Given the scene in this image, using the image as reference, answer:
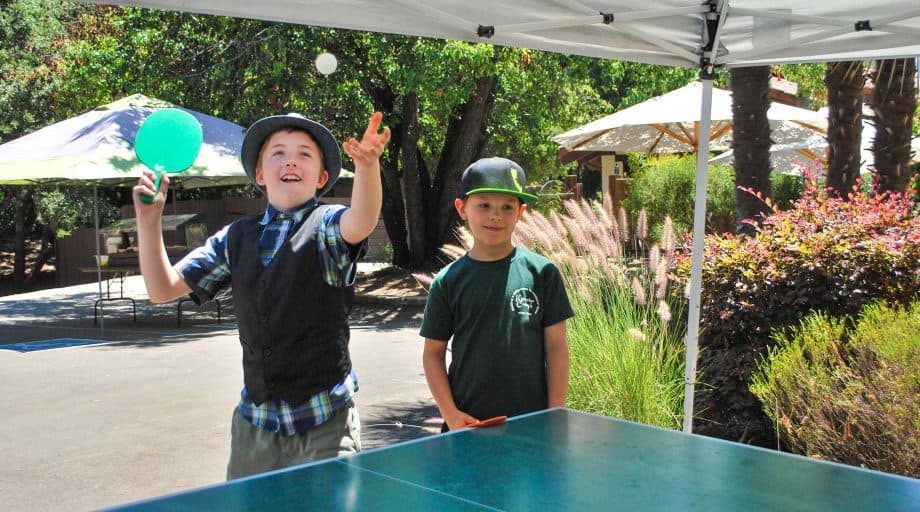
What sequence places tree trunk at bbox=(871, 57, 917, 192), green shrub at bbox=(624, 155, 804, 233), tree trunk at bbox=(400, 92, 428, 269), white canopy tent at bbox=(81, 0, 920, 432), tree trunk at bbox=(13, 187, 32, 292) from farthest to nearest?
tree trunk at bbox=(13, 187, 32, 292) < green shrub at bbox=(624, 155, 804, 233) < tree trunk at bbox=(400, 92, 428, 269) < tree trunk at bbox=(871, 57, 917, 192) < white canopy tent at bbox=(81, 0, 920, 432)

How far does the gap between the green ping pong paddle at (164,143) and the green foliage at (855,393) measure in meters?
3.28

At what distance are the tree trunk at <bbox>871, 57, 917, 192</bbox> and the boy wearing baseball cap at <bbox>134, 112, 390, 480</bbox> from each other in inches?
345

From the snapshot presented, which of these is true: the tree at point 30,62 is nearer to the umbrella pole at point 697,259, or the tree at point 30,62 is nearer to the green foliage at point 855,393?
the umbrella pole at point 697,259

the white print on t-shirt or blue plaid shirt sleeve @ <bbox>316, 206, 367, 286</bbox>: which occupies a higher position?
blue plaid shirt sleeve @ <bbox>316, 206, 367, 286</bbox>

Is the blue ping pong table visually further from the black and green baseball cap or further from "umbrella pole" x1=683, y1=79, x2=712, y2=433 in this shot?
"umbrella pole" x1=683, y1=79, x2=712, y2=433

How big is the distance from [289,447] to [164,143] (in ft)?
3.24

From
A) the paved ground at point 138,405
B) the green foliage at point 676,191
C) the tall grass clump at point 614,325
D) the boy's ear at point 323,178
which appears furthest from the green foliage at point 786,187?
the boy's ear at point 323,178

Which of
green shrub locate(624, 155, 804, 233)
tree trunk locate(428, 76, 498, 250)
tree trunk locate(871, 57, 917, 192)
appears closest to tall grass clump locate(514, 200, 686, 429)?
tree trunk locate(871, 57, 917, 192)

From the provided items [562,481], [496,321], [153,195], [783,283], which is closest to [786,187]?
[783,283]

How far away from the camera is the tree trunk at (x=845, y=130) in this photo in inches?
413

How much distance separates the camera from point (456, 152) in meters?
18.2

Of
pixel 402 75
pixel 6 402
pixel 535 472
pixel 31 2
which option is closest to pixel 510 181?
pixel 535 472

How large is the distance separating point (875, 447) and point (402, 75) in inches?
441

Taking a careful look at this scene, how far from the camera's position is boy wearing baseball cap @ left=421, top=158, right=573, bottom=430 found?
10.5ft
